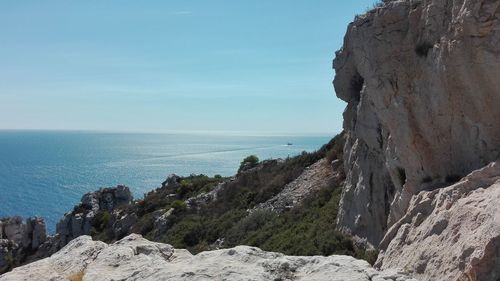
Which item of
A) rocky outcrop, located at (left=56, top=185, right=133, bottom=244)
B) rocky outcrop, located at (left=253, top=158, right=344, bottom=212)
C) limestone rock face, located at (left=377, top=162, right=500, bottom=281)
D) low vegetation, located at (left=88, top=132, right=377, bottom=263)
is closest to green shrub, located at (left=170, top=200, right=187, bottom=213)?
low vegetation, located at (left=88, top=132, right=377, bottom=263)

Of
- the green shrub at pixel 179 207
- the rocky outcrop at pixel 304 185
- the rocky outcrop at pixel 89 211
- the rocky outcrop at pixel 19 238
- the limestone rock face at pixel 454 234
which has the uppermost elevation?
the limestone rock face at pixel 454 234

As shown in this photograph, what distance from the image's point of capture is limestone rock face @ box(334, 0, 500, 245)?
9.71 meters

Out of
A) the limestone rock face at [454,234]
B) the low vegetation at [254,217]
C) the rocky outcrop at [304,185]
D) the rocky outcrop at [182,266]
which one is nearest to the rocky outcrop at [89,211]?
the low vegetation at [254,217]

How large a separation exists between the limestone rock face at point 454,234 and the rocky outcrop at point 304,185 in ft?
61.8

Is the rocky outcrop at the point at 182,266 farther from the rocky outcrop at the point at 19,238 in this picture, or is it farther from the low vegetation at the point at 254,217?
the rocky outcrop at the point at 19,238

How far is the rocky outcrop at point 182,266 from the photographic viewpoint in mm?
5125

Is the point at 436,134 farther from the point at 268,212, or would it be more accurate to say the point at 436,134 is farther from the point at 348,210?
the point at 268,212

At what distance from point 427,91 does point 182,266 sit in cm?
834

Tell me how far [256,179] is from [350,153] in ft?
67.3

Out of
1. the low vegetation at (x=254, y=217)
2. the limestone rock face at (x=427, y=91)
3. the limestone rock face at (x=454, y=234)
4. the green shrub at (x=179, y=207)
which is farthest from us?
the green shrub at (x=179, y=207)

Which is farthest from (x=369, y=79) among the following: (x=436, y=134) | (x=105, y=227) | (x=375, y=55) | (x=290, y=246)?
(x=105, y=227)

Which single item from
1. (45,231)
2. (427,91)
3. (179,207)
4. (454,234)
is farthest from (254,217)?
(45,231)

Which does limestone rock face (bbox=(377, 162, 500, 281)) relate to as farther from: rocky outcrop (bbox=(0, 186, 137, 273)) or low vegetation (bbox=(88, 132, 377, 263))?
rocky outcrop (bbox=(0, 186, 137, 273))

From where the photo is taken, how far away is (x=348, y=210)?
18672 millimetres
